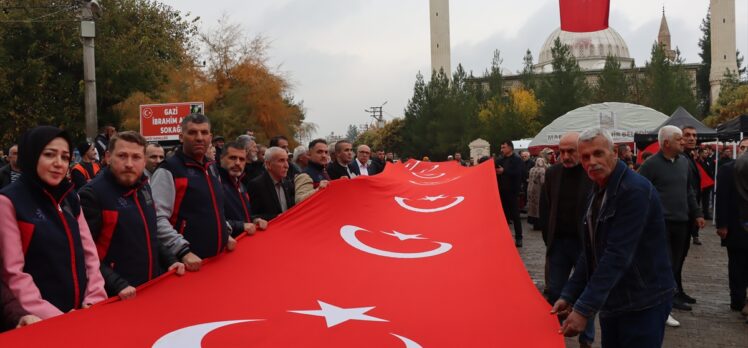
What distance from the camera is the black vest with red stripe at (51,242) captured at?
2.83 metres

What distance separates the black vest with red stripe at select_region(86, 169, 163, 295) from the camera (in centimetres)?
348

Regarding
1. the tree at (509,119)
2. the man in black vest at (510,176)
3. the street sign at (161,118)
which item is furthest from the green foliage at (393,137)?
the man in black vest at (510,176)

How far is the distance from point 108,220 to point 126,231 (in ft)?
0.38

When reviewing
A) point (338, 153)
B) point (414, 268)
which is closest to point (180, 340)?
point (414, 268)

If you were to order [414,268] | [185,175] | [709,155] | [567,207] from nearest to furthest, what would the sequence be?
[185,175], [414,268], [567,207], [709,155]

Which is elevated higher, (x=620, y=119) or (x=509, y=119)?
(x=509, y=119)

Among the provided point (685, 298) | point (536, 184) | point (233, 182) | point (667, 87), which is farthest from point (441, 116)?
point (233, 182)

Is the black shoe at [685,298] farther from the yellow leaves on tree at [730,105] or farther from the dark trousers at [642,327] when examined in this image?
the yellow leaves on tree at [730,105]

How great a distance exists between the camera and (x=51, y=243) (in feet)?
9.50

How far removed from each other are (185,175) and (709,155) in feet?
64.0

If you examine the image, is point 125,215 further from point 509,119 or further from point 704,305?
point 509,119

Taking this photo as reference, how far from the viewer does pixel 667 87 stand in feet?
170

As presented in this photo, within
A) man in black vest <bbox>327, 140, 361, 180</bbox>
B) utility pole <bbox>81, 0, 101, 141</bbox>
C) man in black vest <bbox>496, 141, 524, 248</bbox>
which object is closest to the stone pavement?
man in black vest <bbox>496, 141, 524, 248</bbox>

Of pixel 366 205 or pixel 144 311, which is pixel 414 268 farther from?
pixel 144 311
